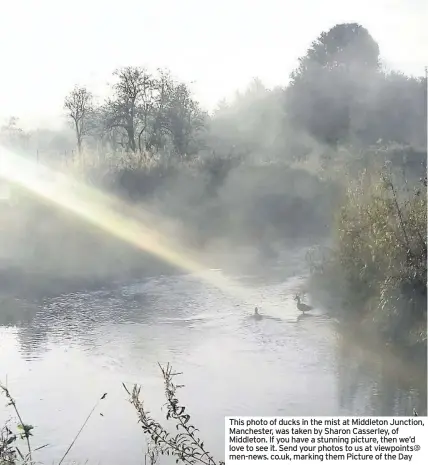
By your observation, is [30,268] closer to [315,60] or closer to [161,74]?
[161,74]

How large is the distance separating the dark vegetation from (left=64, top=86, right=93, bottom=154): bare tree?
0.01 metres

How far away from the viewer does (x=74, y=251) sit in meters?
5.69

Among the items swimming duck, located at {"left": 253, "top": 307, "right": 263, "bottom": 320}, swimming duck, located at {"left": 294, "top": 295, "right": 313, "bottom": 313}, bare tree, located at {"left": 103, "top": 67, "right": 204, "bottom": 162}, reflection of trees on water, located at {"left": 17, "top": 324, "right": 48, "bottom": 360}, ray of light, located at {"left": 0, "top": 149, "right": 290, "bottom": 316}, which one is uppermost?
bare tree, located at {"left": 103, "top": 67, "right": 204, "bottom": 162}

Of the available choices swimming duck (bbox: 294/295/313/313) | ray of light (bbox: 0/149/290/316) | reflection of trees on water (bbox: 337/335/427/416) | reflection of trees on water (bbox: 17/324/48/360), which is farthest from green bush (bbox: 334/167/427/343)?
reflection of trees on water (bbox: 17/324/48/360)

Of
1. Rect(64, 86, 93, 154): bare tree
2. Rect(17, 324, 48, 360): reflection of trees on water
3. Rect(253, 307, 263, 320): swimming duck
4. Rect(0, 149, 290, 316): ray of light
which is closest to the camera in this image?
Rect(17, 324, 48, 360): reflection of trees on water

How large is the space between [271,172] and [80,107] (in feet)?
5.39

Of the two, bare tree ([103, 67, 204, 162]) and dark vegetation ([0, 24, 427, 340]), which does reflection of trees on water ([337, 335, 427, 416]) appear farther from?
bare tree ([103, 67, 204, 162])

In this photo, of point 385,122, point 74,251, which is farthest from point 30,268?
point 385,122

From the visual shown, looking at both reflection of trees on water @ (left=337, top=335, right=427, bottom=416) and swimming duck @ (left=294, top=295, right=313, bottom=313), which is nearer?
reflection of trees on water @ (left=337, top=335, right=427, bottom=416)

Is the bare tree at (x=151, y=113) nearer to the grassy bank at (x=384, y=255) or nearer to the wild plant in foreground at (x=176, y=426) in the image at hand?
the grassy bank at (x=384, y=255)

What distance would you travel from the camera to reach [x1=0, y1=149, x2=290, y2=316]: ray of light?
5465 mm

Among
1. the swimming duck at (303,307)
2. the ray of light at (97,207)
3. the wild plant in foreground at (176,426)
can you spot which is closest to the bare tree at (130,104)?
the ray of light at (97,207)

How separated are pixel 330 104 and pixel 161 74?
4.59 ft

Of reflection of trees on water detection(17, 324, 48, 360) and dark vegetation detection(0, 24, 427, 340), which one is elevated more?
dark vegetation detection(0, 24, 427, 340)
